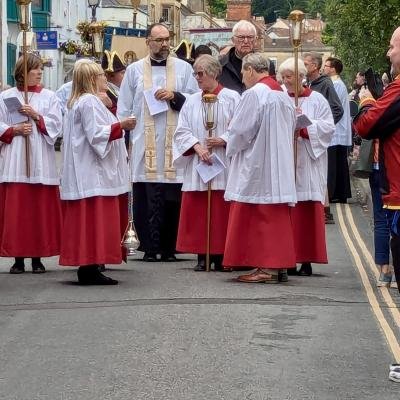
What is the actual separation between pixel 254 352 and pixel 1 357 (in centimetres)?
165

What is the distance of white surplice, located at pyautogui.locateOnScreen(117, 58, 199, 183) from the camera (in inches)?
575

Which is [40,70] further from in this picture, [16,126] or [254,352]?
[254,352]

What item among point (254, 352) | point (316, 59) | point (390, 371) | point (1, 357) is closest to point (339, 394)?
point (390, 371)

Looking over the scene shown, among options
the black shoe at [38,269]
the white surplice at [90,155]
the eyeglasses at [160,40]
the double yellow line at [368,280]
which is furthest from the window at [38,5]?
the white surplice at [90,155]

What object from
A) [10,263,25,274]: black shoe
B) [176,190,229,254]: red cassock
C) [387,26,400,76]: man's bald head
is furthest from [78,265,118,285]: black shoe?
[387,26,400,76]: man's bald head

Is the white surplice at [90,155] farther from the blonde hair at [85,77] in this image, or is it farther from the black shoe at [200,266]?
the black shoe at [200,266]

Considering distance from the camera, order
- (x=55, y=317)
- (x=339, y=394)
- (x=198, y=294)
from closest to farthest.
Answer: (x=339, y=394), (x=55, y=317), (x=198, y=294)

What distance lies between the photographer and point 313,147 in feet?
43.6

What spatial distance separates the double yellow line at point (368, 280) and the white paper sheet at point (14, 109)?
361cm

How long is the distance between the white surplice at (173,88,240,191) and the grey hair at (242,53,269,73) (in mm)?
1109

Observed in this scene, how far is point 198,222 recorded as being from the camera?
13.8m

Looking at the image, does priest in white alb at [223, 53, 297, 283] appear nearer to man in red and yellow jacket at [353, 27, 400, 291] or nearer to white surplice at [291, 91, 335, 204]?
white surplice at [291, 91, 335, 204]

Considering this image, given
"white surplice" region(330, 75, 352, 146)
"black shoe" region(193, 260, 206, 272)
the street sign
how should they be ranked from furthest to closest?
the street sign → "white surplice" region(330, 75, 352, 146) → "black shoe" region(193, 260, 206, 272)

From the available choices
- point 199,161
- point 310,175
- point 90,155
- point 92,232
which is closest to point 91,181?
point 90,155
